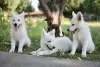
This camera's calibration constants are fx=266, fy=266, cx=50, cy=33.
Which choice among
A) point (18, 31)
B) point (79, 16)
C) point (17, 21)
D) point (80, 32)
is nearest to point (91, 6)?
point (18, 31)

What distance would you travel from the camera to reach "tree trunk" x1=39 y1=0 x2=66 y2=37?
9.29 metres

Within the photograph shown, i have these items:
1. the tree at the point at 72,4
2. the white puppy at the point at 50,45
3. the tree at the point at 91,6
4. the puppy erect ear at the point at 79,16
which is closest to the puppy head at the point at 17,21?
the white puppy at the point at 50,45

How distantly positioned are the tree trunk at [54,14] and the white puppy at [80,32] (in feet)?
10.1

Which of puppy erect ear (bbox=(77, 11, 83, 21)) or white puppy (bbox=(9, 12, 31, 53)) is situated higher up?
puppy erect ear (bbox=(77, 11, 83, 21))

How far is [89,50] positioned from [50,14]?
311 cm

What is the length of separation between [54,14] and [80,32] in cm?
342

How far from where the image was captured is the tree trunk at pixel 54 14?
30.5 ft

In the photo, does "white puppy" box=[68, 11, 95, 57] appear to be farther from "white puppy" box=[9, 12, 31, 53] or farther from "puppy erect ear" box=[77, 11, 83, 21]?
"white puppy" box=[9, 12, 31, 53]

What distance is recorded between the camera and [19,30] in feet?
22.4

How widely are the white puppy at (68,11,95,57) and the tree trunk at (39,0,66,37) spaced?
306 centimetres

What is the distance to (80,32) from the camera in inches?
243

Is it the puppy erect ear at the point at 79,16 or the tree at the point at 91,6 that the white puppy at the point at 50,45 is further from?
the tree at the point at 91,6

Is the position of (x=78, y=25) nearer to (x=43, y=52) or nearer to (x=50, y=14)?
(x=43, y=52)

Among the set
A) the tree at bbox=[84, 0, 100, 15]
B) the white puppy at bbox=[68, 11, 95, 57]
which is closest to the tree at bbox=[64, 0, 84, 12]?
the tree at bbox=[84, 0, 100, 15]
